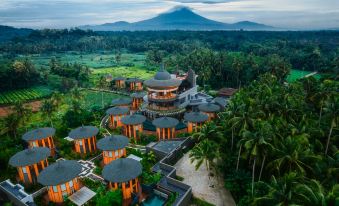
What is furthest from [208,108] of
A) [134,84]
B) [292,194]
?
[134,84]

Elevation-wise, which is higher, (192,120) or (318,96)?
(318,96)

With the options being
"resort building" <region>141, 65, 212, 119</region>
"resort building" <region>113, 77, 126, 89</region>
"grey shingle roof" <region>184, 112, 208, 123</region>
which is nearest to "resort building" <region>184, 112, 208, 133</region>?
"grey shingle roof" <region>184, 112, 208, 123</region>

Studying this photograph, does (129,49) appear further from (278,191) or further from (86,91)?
(278,191)

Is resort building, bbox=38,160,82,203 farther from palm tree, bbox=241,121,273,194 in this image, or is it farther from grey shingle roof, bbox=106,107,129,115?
palm tree, bbox=241,121,273,194

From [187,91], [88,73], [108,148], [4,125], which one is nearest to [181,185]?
[108,148]

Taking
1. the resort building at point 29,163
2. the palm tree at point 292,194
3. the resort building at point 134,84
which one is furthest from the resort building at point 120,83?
the palm tree at point 292,194

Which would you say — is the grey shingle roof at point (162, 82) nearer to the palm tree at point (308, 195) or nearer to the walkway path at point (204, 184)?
the walkway path at point (204, 184)
